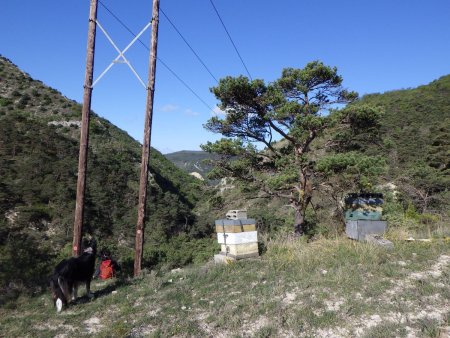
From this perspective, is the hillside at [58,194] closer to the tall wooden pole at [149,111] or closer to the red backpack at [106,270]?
the red backpack at [106,270]

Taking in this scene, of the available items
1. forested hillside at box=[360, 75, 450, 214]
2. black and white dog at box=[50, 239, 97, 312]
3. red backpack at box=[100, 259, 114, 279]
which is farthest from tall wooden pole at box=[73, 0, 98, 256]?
forested hillside at box=[360, 75, 450, 214]

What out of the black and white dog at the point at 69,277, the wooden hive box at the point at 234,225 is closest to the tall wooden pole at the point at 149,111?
the wooden hive box at the point at 234,225

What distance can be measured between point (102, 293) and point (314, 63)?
1090 cm

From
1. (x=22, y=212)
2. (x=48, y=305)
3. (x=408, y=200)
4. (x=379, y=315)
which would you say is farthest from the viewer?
(x=408, y=200)

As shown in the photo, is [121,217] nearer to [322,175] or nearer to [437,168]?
[322,175]

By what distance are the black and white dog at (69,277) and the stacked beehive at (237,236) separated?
3.33 meters

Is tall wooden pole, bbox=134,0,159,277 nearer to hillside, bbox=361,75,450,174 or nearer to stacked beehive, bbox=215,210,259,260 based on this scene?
stacked beehive, bbox=215,210,259,260

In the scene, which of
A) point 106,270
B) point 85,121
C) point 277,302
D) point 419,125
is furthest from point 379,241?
point 419,125

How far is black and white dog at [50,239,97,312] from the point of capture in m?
6.19

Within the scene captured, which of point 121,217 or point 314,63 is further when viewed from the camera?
point 121,217

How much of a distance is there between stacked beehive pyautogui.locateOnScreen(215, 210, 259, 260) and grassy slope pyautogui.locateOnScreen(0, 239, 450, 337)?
2.00 feet

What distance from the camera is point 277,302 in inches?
233

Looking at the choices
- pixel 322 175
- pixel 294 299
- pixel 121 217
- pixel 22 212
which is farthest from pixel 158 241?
pixel 294 299

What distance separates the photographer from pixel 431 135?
33688 mm
